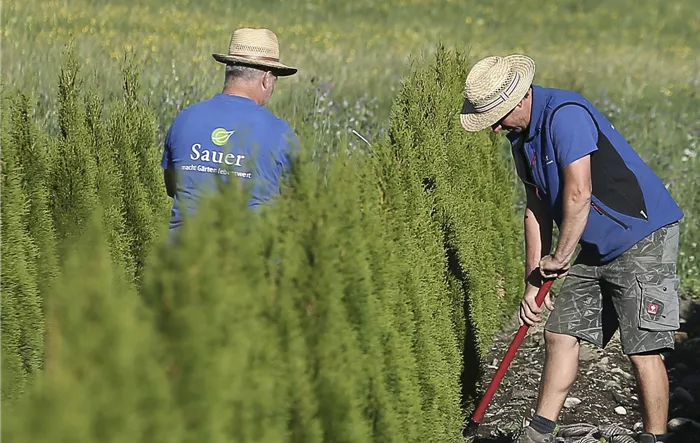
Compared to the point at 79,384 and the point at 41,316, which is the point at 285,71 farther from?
the point at 79,384

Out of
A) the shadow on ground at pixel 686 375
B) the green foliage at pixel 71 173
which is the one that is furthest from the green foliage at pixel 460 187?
the green foliage at pixel 71 173

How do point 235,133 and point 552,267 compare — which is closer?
point 235,133

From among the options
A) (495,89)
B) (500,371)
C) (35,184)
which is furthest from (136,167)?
(500,371)

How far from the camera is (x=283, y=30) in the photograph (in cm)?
1998

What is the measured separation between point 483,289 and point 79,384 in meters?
4.77

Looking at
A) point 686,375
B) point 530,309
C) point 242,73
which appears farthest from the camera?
point 686,375

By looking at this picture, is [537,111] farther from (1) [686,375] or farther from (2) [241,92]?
(1) [686,375]

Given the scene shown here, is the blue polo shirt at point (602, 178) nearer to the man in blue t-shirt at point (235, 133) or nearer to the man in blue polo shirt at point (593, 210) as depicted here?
the man in blue polo shirt at point (593, 210)

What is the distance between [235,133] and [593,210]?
1.63m

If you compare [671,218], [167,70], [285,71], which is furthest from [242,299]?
[167,70]

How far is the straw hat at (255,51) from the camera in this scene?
4637 millimetres

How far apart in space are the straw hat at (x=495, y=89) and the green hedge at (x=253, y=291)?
0.34 m

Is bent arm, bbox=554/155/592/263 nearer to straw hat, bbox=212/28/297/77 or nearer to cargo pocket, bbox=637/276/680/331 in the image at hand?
cargo pocket, bbox=637/276/680/331

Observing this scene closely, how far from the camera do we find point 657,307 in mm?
4781
